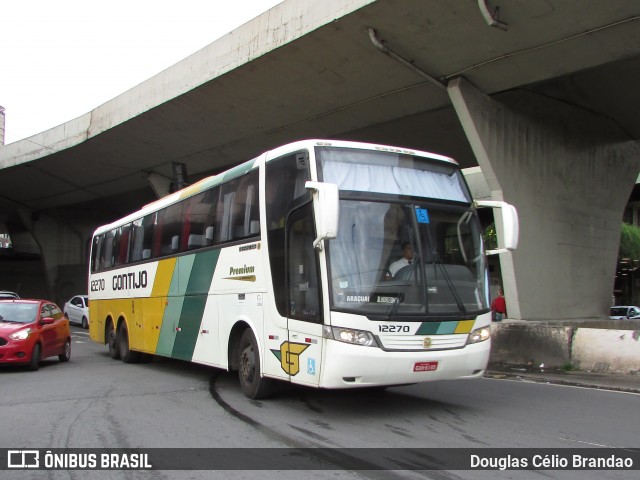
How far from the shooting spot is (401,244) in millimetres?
6867

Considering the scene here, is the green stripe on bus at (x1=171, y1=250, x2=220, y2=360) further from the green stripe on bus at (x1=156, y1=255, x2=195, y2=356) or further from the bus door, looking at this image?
the bus door

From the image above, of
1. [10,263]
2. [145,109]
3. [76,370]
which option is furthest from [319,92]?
[10,263]

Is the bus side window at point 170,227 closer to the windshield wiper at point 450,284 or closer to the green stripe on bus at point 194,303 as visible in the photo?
the green stripe on bus at point 194,303

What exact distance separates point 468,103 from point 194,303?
961 centimetres

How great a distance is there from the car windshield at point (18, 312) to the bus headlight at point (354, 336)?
8.88 metres

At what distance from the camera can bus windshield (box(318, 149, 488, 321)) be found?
6.63 m

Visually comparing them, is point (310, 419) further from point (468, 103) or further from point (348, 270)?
point (468, 103)

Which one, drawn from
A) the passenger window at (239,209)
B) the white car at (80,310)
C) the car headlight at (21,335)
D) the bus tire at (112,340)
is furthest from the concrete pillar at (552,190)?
the white car at (80,310)

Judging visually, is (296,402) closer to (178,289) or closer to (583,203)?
(178,289)

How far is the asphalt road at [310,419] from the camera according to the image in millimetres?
5961

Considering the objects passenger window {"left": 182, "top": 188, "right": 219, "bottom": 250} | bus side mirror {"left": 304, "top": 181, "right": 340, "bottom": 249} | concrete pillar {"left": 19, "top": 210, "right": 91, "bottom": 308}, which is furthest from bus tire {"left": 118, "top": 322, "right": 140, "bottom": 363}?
concrete pillar {"left": 19, "top": 210, "right": 91, "bottom": 308}

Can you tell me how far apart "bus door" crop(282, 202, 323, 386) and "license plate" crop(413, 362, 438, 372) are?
1.13 metres

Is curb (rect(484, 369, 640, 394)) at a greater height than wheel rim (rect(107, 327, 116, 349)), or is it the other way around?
wheel rim (rect(107, 327, 116, 349))

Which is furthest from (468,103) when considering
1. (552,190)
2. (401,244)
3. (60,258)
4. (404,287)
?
(60,258)
